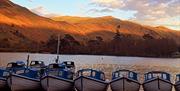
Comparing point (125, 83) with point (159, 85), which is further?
point (125, 83)

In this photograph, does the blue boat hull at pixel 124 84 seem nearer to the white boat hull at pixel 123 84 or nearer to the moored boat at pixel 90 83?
the white boat hull at pixel 123 84

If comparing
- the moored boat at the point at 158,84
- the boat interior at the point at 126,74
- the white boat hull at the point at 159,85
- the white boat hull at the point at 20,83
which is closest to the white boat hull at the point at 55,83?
the white boat hull at the point at 20,83

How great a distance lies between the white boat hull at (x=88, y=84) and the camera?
53125mm

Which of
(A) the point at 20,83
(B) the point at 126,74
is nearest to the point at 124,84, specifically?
(B) the point at 126,74

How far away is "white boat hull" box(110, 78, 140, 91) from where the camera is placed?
53562 mm

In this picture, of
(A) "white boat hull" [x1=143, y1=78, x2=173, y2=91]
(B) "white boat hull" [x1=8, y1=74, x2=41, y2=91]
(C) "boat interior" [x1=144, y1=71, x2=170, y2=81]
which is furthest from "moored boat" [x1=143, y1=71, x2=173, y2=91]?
(B) "white boat hull" [x1=8, y1=74, x2=41, y2=91]

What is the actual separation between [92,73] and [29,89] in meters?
7.81

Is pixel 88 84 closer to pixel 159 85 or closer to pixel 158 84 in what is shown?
pixel 158 84

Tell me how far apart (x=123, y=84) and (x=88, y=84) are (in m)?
4.06

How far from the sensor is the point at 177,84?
55469 millimetres

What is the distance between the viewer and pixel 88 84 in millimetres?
53219

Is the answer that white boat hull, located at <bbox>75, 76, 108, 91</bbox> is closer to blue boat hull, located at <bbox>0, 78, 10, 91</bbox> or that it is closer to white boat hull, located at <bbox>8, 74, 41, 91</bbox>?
white boat hull, located at <bbox>8, 74, 41, 91</bbox>

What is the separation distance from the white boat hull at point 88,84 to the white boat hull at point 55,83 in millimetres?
1408

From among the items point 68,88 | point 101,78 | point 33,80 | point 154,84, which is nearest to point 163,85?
point 154,84
